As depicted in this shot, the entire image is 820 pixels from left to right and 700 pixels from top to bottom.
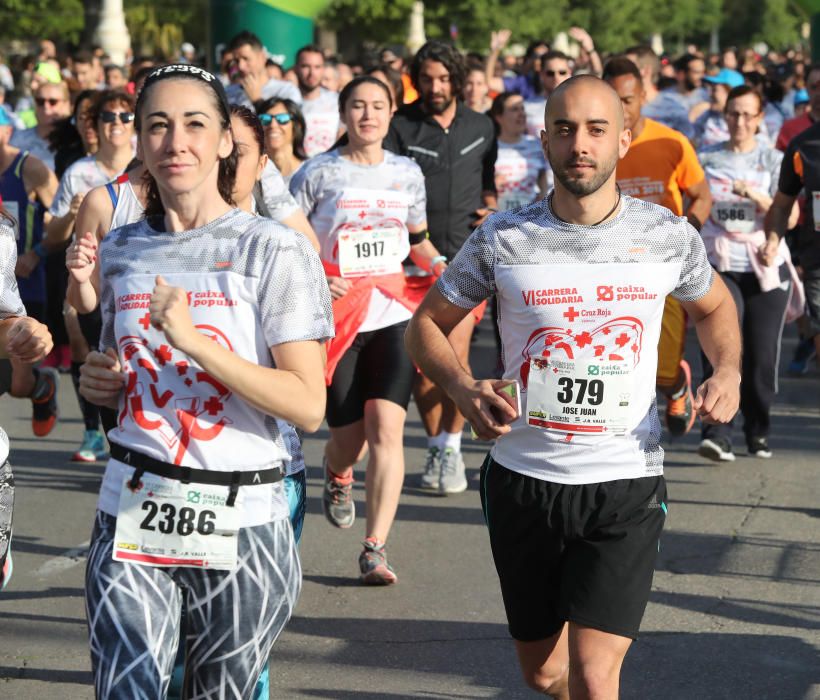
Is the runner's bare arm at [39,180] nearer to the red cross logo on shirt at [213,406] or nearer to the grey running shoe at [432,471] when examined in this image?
the grey running shoe at [432,471]

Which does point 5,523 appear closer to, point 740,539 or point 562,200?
point 562,200

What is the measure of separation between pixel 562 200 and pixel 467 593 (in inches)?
102

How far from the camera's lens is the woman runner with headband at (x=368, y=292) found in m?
6.47

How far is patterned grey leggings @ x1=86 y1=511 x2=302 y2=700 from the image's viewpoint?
10.9ft

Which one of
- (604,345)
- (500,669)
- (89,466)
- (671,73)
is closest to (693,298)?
(604,345)

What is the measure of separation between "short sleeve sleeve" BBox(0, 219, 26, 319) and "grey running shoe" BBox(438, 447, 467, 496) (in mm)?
4058

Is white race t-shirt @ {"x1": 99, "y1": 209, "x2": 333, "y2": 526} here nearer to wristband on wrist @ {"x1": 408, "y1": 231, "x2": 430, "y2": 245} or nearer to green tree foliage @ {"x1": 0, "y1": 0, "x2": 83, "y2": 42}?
wristband on wrist @ {"x1": 408, "y1": 231, "x2": 430, "y2": 245}

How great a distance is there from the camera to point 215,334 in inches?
132

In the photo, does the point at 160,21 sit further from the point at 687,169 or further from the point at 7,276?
the point at 7,276

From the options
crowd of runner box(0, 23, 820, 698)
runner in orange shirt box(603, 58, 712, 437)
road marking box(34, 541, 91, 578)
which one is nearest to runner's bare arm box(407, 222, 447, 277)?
runner in orange shirt box(603, 58, 712, 437)

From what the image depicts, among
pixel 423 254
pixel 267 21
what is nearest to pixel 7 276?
pixel 423 254

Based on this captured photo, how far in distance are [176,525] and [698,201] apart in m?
5.10

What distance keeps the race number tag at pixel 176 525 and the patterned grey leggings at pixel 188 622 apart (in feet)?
0.09

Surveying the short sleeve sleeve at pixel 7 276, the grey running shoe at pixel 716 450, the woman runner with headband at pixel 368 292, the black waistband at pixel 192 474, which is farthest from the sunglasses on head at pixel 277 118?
the black waistband at pixel 192 474
